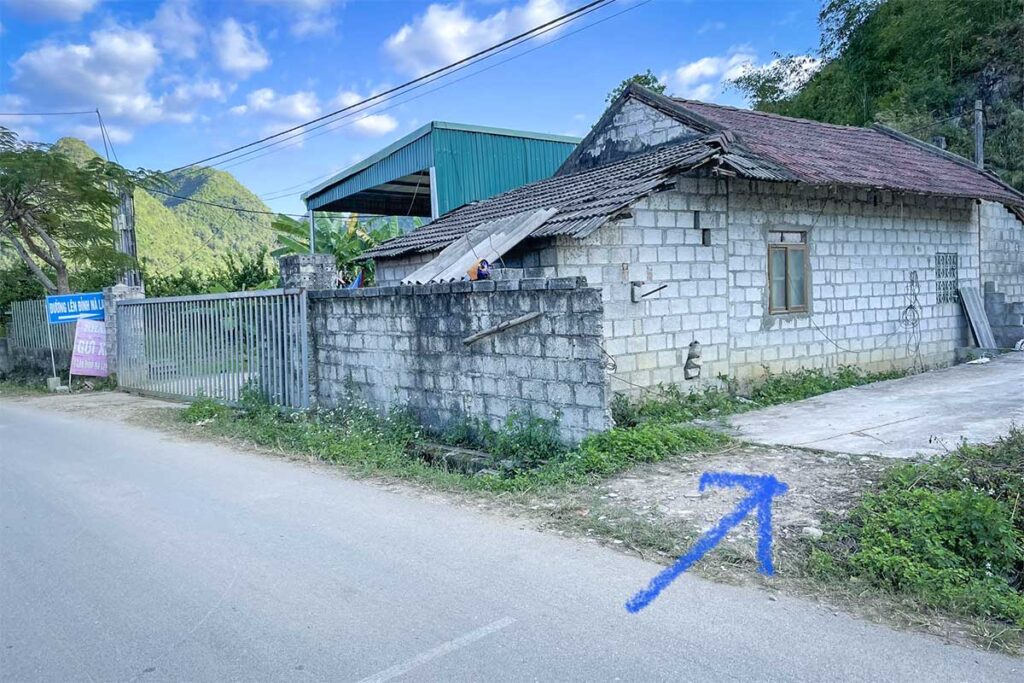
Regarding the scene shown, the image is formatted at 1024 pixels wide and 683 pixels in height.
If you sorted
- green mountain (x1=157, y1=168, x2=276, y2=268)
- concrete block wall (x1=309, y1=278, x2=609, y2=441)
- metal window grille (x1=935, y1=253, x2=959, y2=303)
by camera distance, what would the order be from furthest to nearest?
green mountain (x1=157, y1=168, x2=276, y2=268), metal window grille (x1=935, y1=253, x2=959, y2=303), concrete block wall (x1=309, y1=278, x2=609, y2=441)

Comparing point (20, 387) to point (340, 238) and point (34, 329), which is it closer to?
point (34, 329)

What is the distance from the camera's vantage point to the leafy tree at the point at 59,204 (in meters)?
16.4

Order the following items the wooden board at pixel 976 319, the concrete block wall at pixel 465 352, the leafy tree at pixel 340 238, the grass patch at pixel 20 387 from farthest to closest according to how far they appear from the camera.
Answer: the leafy tree at pixel 340 238 < the grass patch at pixel 20 387 < the wooden board at pixel 976 319 < the concrete block wall at pixel 465 352

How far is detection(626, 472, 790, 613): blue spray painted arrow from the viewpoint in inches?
171

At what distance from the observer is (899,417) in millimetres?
8594

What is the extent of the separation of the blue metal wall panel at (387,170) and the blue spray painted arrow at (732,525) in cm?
1098

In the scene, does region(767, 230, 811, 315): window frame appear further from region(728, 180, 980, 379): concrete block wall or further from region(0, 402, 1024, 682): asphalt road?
region(0, 402, 1024, 682): asphalt road

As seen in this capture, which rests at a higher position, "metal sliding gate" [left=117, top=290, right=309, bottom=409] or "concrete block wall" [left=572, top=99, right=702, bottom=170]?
"concrete block wall" [left=572, top=99, right=702, bottom=170]

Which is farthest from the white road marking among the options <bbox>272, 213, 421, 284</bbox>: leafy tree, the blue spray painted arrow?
<bbox>272, 213, 421, 284</bbox>: leafy tree

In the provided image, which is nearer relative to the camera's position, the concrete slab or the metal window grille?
the concrete slab

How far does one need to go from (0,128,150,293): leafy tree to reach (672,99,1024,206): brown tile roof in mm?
13389

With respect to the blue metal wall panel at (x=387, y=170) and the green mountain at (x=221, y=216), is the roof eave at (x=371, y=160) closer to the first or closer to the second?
the blue metal wall panel at (x=387, y=170)

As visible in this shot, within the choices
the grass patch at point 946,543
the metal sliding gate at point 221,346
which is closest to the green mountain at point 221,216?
the metal sliding gate at point 221,346

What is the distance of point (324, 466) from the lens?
791 centimetres
